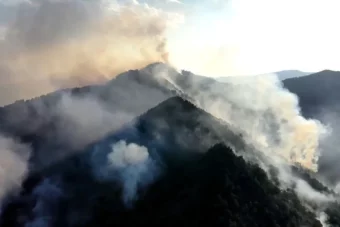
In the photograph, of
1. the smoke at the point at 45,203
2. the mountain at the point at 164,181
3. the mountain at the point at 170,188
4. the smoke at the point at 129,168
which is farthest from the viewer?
the smoke at the point at 45,203

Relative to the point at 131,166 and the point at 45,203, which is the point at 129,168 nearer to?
the point at 131,166

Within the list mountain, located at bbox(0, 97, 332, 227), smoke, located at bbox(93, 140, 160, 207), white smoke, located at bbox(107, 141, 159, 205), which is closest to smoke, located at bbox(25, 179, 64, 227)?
mountain, located at bbox(0, 97, 332, 227)

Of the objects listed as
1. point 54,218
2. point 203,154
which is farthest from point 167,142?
point 54,218

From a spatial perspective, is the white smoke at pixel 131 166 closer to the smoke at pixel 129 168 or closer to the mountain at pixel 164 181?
the smoke at pixel 129 168

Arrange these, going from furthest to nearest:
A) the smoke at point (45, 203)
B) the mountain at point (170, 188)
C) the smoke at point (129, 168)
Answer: the smoke at point (45, 203)
the smoke at point (129, 168)
the mountain at point (170, 188)

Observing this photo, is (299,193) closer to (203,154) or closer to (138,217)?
(203,154)

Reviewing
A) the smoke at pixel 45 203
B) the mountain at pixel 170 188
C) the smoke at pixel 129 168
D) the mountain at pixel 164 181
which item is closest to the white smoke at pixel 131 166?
the smoke at pixel 129 168

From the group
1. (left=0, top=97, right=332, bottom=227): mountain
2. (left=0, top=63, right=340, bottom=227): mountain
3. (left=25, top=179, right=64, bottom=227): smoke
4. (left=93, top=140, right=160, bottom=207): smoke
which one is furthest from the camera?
(left=25, top=179, right=64, bottom=227): smoke

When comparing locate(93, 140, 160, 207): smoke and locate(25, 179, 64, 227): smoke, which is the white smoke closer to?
locate(93, 140, 160, 207): smoke
